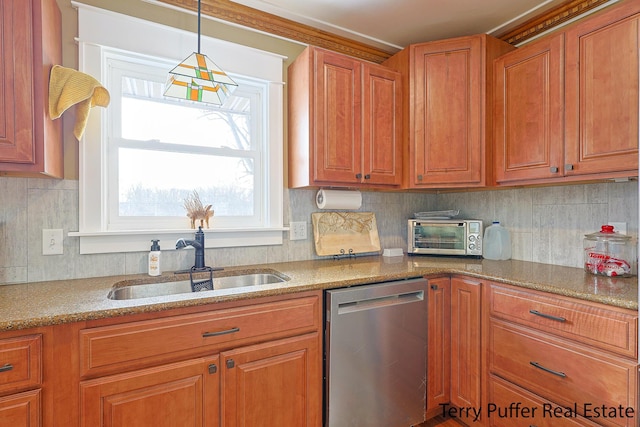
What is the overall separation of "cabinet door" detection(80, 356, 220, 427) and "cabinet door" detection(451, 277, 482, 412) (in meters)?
1.32

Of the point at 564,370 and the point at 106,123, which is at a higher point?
the point at 106,123

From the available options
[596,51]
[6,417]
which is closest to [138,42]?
[6,417]

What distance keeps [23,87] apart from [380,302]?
5.83ft

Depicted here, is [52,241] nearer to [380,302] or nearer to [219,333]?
[219,333]

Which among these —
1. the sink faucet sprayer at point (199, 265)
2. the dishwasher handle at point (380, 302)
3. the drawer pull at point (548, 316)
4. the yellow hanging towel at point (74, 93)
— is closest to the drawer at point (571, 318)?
the drawer pull at point (548, 316)

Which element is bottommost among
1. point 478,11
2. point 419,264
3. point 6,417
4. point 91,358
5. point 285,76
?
point 6,417

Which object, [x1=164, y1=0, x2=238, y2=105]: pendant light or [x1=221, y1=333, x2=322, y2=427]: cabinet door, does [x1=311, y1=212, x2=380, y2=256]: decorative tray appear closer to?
[x1=221, y1=333, x2=322, y2=427]: cabinet door

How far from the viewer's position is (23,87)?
126 centimetres

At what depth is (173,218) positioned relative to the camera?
6.23ft

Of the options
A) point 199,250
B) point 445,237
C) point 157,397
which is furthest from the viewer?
point 445,237

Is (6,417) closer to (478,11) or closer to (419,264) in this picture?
(419,264)

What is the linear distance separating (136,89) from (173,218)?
29.1 inches

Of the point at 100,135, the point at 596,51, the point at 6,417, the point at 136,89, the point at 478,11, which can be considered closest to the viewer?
the point at 6,417

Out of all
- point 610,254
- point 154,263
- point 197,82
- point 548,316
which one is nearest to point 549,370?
point 548,316
